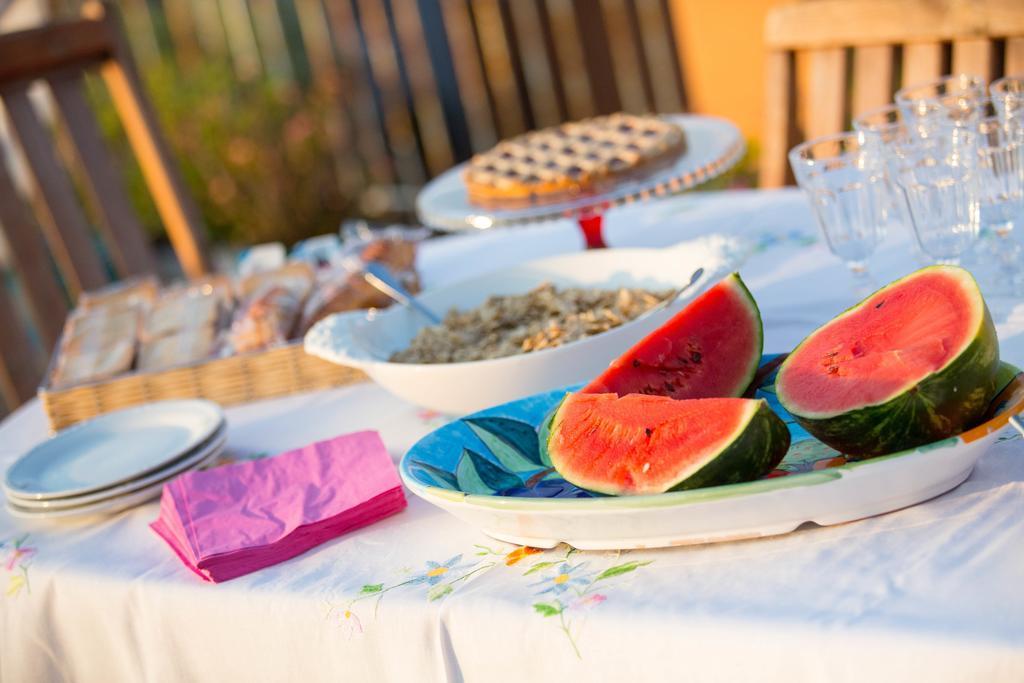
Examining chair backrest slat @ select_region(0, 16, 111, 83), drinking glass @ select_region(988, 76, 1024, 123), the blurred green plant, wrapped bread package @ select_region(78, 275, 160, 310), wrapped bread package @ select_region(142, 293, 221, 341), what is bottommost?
the blurred green plant

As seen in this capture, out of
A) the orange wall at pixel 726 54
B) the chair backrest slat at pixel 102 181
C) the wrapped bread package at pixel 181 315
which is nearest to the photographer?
the wrapped bread package at pixel 181 315

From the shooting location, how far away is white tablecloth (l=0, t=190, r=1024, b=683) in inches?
31.9

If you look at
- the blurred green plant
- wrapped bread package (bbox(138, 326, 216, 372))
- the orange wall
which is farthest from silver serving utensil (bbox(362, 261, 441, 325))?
the blurred green plant

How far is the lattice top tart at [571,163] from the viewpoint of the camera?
189 centimetres

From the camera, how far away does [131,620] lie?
119cm

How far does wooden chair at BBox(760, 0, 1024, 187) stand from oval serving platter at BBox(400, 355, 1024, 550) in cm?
132

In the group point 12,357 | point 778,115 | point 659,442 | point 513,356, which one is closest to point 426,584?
point 659,442

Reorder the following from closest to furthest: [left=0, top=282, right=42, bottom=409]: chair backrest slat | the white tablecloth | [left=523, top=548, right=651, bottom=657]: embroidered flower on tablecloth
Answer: the white tablecloth, [left=523, top=548, right=651, bottom=657]: embroidered flower on tablecloth, [left=0, top=282, right=42, bottom=409]: chair backrest slat

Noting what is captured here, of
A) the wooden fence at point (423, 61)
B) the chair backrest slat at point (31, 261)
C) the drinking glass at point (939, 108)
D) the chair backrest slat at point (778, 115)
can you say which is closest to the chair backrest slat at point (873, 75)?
the chair backrest slat at point (778, 115)

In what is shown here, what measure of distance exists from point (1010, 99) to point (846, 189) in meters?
0.20

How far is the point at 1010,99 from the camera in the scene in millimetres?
1308

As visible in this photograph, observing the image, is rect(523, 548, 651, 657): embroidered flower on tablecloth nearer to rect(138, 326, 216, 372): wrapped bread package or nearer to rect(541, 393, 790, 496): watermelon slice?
rect(541, 393, 790, 496): watermelon slice

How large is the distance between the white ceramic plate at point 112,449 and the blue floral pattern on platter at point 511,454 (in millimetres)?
438

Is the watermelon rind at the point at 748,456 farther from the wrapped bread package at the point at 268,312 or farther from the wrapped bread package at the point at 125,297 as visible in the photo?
the wrapped bread package at the point at 125,297
